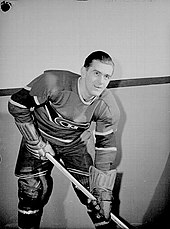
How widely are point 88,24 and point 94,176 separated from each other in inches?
29.8

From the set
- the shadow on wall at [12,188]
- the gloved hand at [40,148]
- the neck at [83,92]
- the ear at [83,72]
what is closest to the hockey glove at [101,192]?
the shadow on wall at [12,188]

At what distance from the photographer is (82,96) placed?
2891 mm

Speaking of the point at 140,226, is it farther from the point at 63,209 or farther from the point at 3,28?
the point at 3,28

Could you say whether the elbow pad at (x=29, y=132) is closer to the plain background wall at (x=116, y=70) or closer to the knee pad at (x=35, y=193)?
the plain background wall at (x=116, y=70)

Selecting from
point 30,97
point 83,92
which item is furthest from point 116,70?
point 30,97

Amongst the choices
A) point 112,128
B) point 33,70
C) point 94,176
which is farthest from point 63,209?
point 33,70

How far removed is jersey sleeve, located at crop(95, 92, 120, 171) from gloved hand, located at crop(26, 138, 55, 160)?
236 millimetres

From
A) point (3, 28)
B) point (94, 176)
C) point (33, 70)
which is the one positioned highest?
point (3, 28)

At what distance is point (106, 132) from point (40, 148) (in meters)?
0.33

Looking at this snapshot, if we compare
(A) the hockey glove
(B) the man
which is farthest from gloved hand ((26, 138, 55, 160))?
(A) the hockey glove

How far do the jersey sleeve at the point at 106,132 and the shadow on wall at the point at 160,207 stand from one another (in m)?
0.27

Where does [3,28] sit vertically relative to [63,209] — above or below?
above

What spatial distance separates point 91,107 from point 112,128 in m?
0.15

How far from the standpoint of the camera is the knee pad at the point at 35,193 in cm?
290
